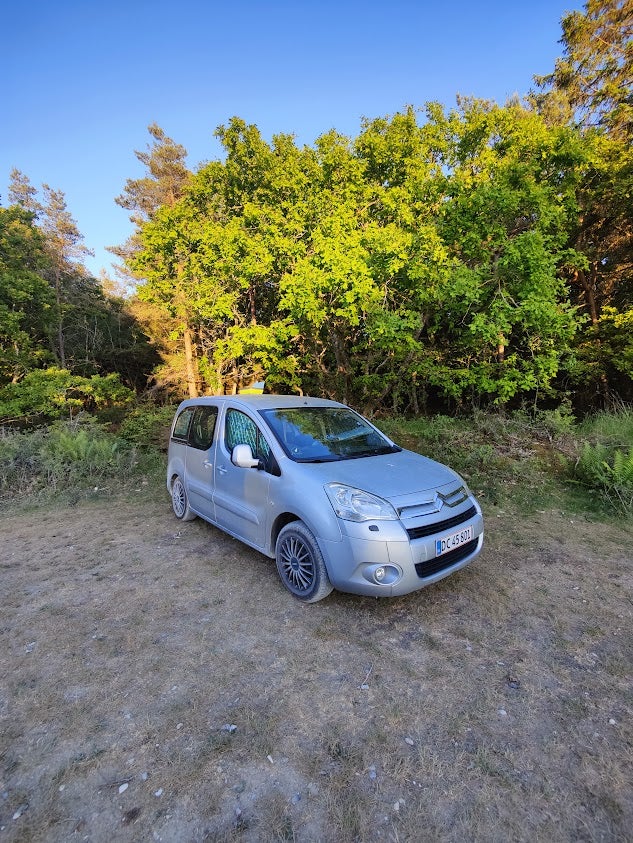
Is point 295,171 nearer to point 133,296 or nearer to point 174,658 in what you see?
point 174,658

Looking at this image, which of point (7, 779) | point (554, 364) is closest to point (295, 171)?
point (554, 364)

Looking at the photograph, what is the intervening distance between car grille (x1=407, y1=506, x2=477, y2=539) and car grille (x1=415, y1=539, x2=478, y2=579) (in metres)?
0.19

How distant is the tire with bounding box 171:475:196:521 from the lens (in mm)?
5182

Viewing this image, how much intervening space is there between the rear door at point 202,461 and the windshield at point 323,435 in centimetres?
93

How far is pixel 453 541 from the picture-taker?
10.3ft

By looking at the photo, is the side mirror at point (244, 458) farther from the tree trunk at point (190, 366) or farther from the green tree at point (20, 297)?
the tree trunk at point (190, 366)

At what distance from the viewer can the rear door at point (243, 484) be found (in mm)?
3654

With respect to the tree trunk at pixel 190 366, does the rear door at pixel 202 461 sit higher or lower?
lower

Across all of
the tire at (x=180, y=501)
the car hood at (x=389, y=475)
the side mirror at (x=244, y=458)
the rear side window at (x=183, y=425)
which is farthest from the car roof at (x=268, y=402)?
the tire at (x=180, y=501)

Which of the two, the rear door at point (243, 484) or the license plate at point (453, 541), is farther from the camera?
the rear door at point (243, 484)

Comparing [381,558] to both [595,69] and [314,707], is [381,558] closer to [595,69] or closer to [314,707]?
[314,707]

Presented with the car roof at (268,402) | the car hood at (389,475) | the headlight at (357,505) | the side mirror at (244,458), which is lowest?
the headlight at (357,505)

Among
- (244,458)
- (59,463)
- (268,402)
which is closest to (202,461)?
(268,402)

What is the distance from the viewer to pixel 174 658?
2.73m
